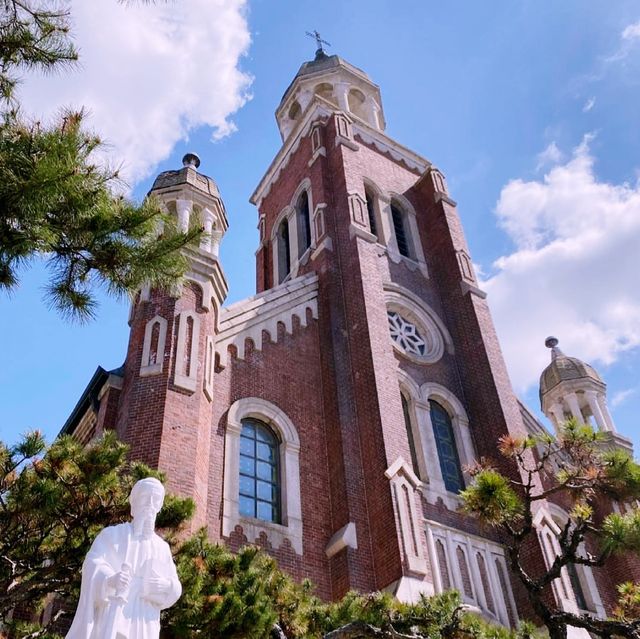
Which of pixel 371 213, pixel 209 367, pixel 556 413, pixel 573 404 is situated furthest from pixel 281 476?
pixel 371 213

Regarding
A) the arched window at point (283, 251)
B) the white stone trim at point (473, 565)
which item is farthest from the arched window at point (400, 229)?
the white stone trim at point (473, 565)

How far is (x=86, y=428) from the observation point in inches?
533

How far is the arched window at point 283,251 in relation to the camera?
21.7 metres

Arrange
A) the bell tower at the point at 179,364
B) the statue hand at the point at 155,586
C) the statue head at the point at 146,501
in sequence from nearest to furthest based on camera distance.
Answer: the statue hand at the point at 155,586
the statue head at the point at 146,501
the bell tower at the point at 179,364

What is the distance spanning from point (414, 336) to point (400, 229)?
182 inches

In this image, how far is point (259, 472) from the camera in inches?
520

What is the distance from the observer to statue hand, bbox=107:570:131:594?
4680 mm

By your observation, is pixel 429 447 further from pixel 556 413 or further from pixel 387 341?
pixel 556 413

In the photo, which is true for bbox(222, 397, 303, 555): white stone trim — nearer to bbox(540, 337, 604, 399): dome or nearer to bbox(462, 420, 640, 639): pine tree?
bbox(462, 420, 640, 639): pine tree

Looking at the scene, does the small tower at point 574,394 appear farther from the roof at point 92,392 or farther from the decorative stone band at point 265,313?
the roof at point 92,392

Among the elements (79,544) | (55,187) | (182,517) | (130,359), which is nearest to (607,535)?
(182,517)

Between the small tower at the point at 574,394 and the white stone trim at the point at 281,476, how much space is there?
843cm

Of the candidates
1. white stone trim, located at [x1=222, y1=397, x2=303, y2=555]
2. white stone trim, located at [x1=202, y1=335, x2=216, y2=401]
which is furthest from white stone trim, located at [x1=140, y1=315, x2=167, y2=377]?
white stone trim, located at [x1=222, y1=397, x2=303, y2=555]

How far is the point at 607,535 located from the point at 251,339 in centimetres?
804
